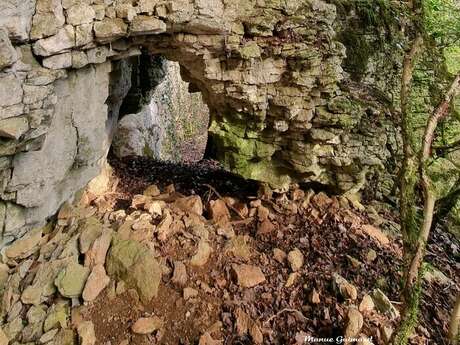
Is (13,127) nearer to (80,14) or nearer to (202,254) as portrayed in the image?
(80,14)

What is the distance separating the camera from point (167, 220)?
5180 mm

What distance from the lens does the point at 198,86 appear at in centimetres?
577

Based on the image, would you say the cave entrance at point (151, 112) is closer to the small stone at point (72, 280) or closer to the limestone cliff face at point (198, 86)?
the limestone cliff face at point (198, 86)

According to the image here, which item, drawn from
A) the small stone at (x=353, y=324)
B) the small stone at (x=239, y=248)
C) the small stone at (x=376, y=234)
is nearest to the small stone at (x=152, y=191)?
the small stone at (x=239, y=248)

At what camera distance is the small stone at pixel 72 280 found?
4.24 meters

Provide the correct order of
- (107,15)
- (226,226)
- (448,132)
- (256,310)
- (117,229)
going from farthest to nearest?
(448,132), (226,226), (117,229), (256,310), (107,15)

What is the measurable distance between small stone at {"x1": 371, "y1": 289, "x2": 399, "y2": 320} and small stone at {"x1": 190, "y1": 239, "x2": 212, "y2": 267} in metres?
2.17

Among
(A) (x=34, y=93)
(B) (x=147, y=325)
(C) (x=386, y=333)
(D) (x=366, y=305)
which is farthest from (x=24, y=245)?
(C) (x=386, y=333)

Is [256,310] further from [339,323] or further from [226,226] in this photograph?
[226,226]

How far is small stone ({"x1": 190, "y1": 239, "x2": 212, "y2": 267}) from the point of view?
4828mm

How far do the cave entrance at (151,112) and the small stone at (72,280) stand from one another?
3.11m

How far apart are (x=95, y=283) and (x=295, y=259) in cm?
261

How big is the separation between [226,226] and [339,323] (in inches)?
81.8

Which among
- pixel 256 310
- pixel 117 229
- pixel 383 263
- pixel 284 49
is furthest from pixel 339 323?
pixel 284 49
